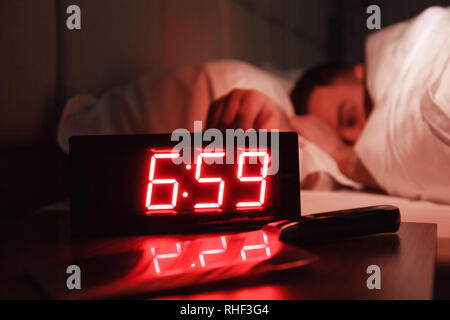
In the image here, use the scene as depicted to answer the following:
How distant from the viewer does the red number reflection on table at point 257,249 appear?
41 cm

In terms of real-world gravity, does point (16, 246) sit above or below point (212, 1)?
below

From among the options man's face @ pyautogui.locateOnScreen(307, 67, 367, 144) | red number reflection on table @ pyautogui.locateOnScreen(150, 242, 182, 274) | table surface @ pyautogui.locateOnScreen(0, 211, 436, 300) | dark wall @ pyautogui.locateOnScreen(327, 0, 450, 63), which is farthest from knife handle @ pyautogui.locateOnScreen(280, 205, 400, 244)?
dark wall @ pyautogui.locateOnScreen(327, 0, 450, 63)

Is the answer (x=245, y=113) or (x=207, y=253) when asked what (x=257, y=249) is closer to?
(x=207, y=253)

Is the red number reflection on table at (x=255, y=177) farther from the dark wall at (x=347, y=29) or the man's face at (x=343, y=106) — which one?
the dark wall at (x=347, y=29)

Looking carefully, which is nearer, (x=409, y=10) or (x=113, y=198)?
(x=113, y=198)

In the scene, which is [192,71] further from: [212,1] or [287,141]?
[212,1]

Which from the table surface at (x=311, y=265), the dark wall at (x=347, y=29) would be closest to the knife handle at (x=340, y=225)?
the table surface at (x=311, y=265)

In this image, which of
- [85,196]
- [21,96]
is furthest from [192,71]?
[85,196]

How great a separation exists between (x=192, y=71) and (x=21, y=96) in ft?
1.04

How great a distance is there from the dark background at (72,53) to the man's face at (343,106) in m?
0.44

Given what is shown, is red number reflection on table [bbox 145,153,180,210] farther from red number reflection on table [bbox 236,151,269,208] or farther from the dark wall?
the dark wall

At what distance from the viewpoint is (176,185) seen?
58cm

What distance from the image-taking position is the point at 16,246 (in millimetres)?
509

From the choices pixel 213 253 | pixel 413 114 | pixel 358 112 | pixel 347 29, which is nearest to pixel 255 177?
pixel 213 253
